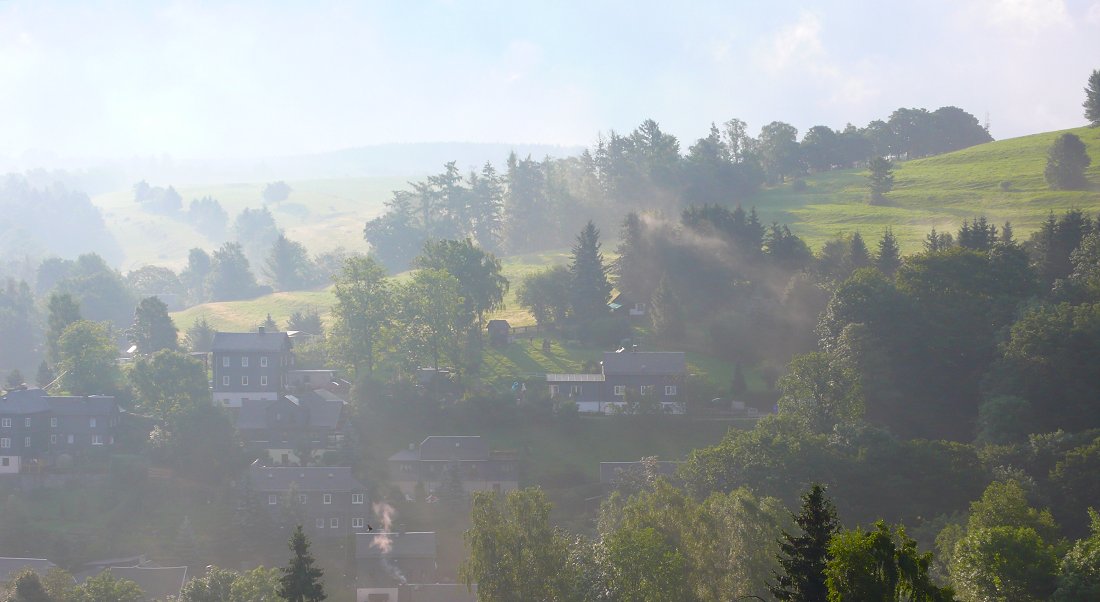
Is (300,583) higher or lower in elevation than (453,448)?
higher

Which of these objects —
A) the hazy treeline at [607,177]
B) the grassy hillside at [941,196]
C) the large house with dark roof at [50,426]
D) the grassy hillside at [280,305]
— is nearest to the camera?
the large house with dark roof at [50,426]

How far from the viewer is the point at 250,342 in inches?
2584

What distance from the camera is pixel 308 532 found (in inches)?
2034

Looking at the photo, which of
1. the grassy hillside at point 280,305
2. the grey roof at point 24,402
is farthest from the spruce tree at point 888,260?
the grey roof at point 24,402

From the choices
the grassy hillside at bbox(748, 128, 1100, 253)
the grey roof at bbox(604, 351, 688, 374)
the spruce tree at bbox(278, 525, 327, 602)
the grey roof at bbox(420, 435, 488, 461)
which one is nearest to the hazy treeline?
the grassy hillside at bbox(748, 128, 1100, 253)

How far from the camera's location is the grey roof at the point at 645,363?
61.0m

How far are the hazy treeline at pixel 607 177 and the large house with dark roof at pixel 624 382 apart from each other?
44.5 meters

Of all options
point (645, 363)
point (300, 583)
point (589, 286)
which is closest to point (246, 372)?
point (589, 286)

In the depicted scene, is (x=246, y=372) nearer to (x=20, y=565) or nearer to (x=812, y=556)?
(x=20, y=565)

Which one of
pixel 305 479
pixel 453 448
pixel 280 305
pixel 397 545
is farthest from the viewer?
pixel 280 305

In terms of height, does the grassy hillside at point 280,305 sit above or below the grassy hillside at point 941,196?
below

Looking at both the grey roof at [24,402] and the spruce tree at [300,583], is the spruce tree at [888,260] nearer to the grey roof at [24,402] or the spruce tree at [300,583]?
the grey roof at [24,402]

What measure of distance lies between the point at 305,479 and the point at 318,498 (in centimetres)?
130

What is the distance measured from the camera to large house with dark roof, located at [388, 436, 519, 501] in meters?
54.7
